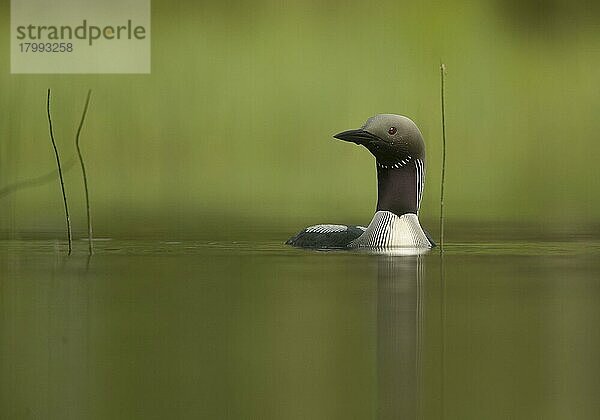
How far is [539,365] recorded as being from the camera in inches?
58.4

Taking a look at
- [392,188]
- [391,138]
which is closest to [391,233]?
[392,188]

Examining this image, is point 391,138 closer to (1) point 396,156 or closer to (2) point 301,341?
(1) point 396,156

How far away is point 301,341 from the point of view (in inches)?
67.3

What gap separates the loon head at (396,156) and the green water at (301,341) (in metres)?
0.57

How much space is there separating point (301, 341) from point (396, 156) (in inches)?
83.4

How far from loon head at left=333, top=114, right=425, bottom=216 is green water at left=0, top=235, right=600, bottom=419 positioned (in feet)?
1.88

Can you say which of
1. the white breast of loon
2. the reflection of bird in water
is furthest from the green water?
the white breast of loon

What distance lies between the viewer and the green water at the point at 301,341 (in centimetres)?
124

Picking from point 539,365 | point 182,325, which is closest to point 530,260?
point 182,325

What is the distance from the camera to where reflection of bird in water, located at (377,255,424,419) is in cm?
121

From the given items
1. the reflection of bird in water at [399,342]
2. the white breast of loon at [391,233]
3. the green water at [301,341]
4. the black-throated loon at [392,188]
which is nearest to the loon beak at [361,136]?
the black-throated loon at [392,188]

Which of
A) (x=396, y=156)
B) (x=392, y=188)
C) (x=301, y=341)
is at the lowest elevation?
(x=301, y=341)

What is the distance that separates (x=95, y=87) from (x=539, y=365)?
450 centimetres

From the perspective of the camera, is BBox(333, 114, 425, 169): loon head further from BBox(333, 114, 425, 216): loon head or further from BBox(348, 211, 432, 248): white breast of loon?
BBox(348, 211, 432, 248): white breast of loon
